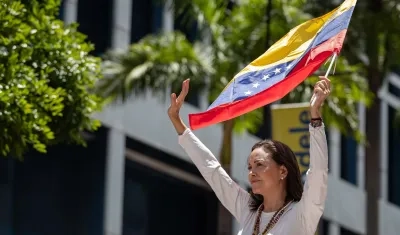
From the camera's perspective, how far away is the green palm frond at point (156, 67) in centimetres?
2272

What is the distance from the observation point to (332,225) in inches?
1507

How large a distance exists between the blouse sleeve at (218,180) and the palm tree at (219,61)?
1460cm

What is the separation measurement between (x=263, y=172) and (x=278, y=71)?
119 cm

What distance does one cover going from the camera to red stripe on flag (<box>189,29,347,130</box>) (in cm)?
765

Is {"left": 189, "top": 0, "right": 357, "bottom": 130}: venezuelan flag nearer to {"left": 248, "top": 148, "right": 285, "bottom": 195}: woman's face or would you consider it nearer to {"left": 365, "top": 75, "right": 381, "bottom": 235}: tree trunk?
{"left": 248, "top": 148, "right": 285, "bottom": 195}: woman's face

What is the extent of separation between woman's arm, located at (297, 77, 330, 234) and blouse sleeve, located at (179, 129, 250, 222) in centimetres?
49

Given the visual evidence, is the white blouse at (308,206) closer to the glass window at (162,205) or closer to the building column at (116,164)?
the building column at (116,164)

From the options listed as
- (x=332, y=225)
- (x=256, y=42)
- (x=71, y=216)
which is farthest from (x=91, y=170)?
(x=332, y=225)

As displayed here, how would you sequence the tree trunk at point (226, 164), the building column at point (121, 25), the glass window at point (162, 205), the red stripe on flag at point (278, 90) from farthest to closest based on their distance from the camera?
the glass window at point (162, 205) → the building column at point (121, 25) → the tree trunk at point (226, 164) → the red stripe on flag at point (278, 90)

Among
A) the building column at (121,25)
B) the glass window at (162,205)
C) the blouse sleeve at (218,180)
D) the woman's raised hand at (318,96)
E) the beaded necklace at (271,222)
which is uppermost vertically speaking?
the building column at (121,25)

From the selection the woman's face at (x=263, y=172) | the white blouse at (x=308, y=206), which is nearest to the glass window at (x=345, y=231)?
the white blouse at (x=308, y=206)

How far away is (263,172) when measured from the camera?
22.4 ft

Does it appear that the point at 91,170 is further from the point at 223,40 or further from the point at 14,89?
the point at 14,89

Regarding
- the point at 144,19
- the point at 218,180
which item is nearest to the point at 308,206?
the point at 218,180
